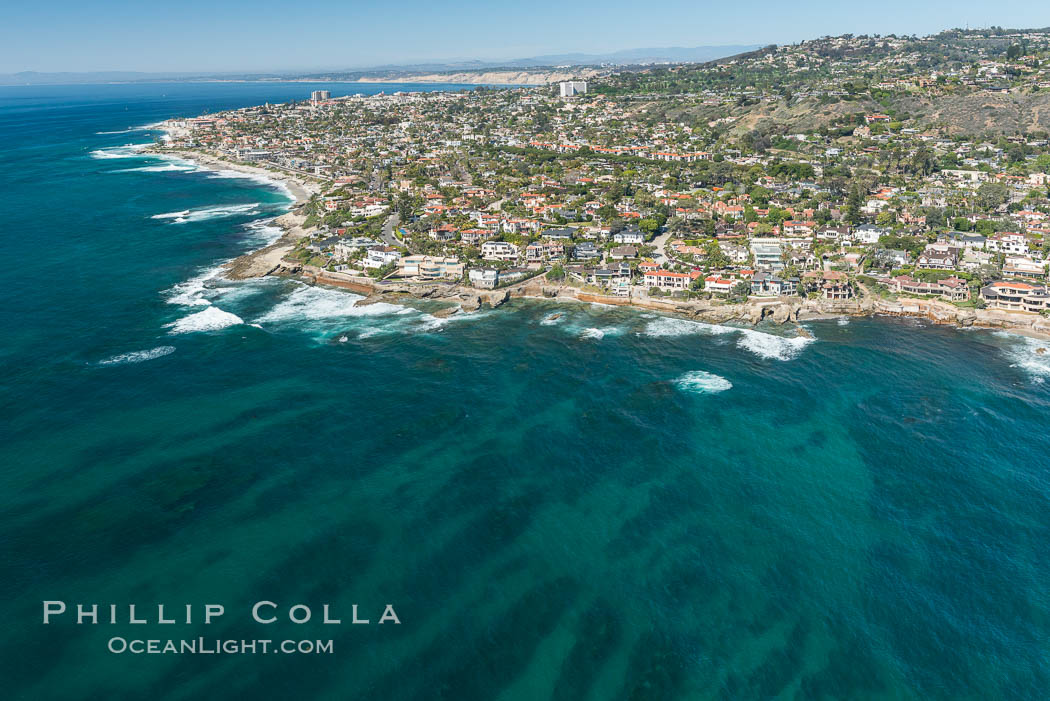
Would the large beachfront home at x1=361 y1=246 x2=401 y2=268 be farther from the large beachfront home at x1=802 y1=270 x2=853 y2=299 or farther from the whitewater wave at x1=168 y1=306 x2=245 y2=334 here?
the large beachfront home at x1=802 y1=270 x2=853 y2=299

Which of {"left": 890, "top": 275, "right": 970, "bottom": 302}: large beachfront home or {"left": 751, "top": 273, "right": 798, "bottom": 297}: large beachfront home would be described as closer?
{"left": 890, "top": 275, "right": 970, "bottom": 302}: large beachfront home

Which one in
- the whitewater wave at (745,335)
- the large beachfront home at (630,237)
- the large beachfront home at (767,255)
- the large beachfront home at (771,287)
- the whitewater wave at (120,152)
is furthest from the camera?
the whitewater wave at (120,152)

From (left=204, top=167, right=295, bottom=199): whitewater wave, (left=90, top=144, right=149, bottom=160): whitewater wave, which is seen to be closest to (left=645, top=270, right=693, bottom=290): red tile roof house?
(left=204, top=167, right=295, bottom=199): whitewater wave

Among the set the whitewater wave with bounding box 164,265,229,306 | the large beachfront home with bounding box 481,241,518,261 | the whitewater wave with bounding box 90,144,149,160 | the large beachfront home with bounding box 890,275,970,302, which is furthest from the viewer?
the whitewater wave with bounding box 90,144,149,160

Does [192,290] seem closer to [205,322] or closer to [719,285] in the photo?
[205,322]

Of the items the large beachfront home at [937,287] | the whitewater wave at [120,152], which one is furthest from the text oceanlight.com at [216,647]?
the whitewater wave at [120,152]

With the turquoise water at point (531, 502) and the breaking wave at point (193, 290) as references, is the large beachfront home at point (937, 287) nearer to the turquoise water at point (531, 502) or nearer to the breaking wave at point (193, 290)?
the turquoise water at point (531, 502)

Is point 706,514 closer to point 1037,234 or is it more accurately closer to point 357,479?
point 357,479
